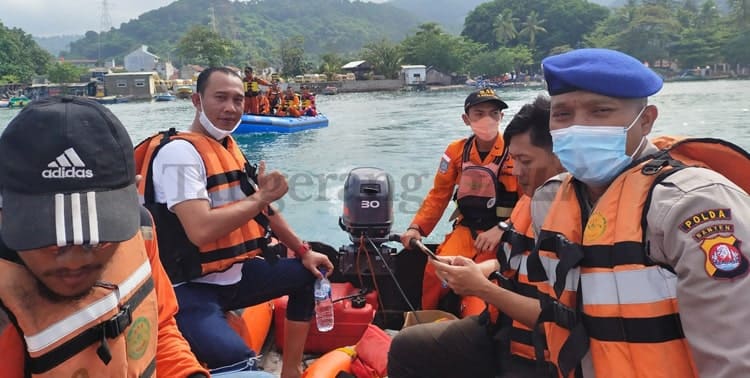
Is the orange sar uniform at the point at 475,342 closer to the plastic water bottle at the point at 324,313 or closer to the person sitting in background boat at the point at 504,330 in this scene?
the person sitting in background boat at the point at 504,330

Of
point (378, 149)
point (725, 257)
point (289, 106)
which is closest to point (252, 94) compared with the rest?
point (289, 106)

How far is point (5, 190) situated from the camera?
104 centimetres

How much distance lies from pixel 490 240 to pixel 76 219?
7.92ft

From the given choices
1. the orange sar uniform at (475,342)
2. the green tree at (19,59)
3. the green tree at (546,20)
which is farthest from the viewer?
the green tree at (546,20)

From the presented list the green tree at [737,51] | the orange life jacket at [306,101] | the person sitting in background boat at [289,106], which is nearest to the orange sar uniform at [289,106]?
the person sitting in background boat at [289,106]

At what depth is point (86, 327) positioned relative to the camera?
3.88ft

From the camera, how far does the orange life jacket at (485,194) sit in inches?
136

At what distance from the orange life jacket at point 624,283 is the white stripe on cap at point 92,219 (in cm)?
117

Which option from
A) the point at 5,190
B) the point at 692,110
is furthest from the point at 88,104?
the point at 692,110

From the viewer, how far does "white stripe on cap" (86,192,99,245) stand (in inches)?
41.6

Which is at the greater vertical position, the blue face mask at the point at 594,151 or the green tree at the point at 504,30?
the green tree at the point at 504,30

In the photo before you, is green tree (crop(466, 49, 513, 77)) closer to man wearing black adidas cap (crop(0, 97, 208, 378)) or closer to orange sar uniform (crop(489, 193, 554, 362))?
orange sar uniform (crop(489, 193, 554, 362))

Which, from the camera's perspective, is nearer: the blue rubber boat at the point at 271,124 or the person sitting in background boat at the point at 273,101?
the blue rubber boat at the point at 271,124

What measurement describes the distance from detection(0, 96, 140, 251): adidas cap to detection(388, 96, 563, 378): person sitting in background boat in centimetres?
136
